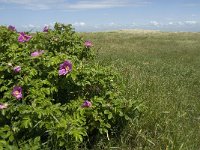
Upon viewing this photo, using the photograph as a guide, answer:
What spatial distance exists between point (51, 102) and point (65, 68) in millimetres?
490

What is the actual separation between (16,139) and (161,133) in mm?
2008

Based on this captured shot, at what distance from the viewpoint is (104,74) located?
4.82 metres

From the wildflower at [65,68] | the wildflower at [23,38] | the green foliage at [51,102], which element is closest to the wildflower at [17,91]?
the green foliage at [51,102]

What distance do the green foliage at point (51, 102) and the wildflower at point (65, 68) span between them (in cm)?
7

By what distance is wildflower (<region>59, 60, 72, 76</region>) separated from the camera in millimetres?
4352

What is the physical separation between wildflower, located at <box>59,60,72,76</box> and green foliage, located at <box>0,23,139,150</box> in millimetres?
70

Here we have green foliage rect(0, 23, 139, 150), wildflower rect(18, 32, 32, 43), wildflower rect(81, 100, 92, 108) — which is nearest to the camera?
green foliage rect(0, 23, 139, 150)

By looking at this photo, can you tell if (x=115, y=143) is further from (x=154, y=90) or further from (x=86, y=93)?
(x=154, y=90)

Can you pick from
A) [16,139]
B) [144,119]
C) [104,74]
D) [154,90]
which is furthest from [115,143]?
[154,90]

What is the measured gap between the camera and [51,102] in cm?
449

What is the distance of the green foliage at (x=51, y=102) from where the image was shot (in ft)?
12.9

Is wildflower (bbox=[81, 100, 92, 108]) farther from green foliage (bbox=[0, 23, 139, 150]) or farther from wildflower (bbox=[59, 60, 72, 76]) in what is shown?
wildflower (bbox=[59, 60, 72, 76])

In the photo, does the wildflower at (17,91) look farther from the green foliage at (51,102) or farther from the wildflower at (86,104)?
the wildflower at (86,104)

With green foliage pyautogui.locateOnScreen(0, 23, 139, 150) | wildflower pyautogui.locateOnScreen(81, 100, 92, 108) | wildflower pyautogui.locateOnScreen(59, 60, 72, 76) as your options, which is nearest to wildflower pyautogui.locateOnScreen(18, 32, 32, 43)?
green foliage pyautogui.locateOnScreen(0, 23, 139, 150)
